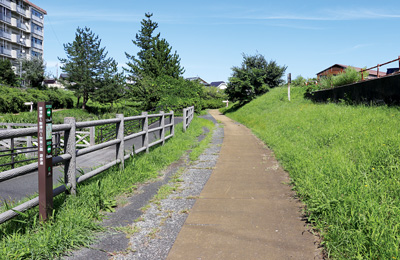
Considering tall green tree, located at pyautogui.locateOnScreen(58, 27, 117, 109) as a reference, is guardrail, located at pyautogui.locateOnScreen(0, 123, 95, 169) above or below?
below

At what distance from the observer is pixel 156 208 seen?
4.38 metres

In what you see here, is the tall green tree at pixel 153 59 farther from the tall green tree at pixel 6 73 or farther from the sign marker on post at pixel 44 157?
the sign marker on post at pixel 44 157

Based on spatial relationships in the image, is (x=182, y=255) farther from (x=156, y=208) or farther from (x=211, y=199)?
(x=211, y=199)

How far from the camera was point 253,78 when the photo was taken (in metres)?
36.5

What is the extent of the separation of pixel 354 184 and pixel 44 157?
4.26 m

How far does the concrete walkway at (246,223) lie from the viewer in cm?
309

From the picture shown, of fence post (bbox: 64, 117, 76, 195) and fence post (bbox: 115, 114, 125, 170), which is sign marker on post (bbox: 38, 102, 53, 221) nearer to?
fence post (bbox: 64, 117, 76, 195)

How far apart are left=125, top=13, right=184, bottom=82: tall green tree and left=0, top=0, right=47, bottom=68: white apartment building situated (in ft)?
77.4

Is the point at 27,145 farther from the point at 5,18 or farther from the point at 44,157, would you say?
the point at 5,18

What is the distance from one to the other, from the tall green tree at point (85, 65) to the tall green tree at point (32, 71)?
29.1ft

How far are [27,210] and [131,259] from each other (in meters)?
1.51

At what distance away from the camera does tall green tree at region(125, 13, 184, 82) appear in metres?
43.9

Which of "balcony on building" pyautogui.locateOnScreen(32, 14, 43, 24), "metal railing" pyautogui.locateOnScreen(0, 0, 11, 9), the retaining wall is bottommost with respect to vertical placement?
the retaining wall

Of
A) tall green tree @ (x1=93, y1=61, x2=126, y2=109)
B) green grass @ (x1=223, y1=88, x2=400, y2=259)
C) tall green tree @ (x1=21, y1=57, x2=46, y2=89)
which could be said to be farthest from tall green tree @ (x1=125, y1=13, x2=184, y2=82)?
green grass @ (x1=223, y1=88, x2=400, y2=259)
